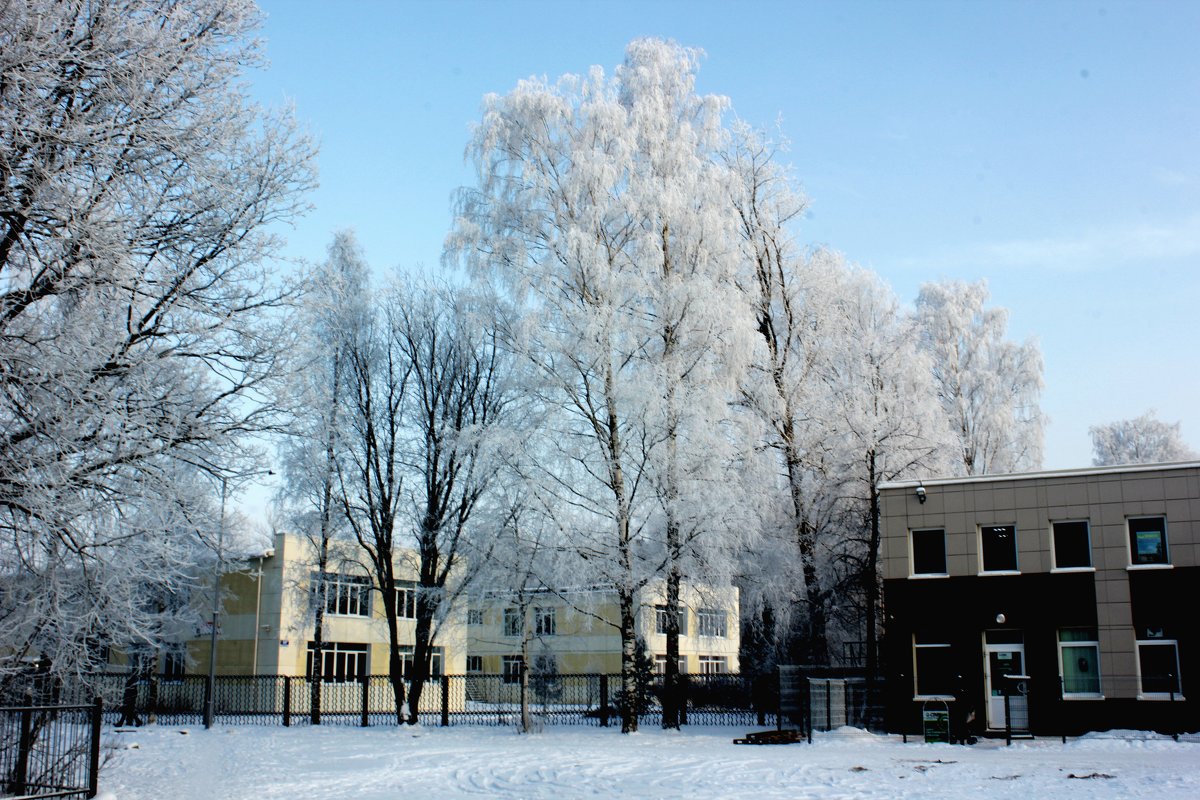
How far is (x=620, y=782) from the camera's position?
17.1 metres

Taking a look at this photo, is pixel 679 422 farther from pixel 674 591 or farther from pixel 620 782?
pixel 620 782

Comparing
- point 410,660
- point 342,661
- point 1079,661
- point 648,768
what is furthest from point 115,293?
point 410,660

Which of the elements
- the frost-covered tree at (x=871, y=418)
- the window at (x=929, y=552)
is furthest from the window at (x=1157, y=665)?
the frost-covered tree at (x=871, y=418)

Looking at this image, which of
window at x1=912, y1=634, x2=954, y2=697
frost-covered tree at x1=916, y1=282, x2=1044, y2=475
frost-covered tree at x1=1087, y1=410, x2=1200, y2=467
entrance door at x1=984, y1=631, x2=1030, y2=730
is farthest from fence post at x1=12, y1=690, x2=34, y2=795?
frost-covered tree at x1=1087, y1=410, x2=1200, y2=467

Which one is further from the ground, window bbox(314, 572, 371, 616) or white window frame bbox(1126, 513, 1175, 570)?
white window frame bbox(1126, 513, 1175, 570)

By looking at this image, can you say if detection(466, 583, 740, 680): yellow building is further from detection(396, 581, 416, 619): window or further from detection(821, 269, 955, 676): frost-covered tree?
detection(821, 269, 955, 676): frost-covered tree

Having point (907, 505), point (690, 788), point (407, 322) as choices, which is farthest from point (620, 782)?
point (407, 322)

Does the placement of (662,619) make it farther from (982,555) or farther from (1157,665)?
(1157,665)

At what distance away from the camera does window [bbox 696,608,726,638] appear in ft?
92.9

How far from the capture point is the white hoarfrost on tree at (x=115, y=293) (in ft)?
34.5

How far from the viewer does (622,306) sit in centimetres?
2803

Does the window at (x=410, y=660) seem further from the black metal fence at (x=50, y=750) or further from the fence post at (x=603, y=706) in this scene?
the black metal fence at (x=50, y=750)

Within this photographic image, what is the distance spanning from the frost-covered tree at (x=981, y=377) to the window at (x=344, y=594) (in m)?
23.7

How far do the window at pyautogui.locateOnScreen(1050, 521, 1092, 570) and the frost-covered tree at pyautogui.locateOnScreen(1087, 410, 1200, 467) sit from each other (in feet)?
128
